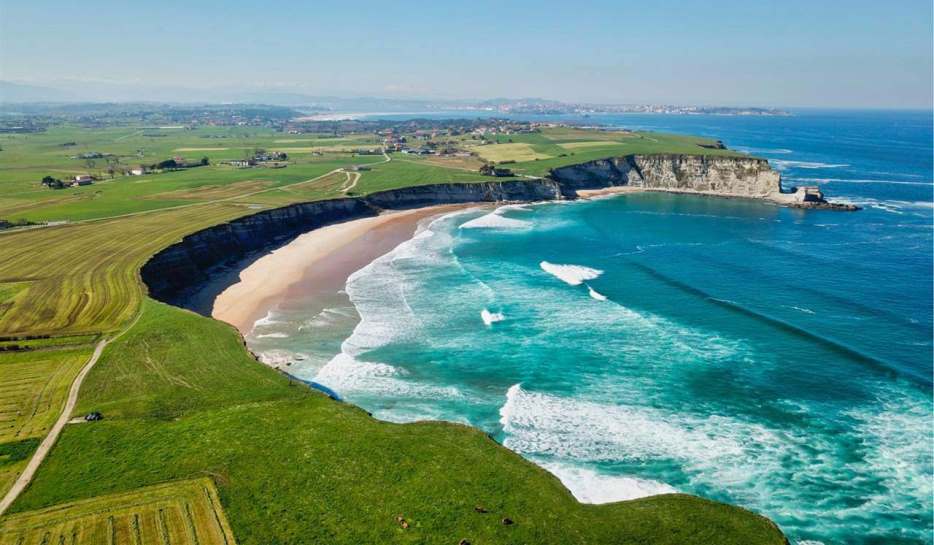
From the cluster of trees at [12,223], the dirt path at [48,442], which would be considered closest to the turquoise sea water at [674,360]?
the dirt path at [48,442]

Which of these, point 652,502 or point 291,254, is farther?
point 291,254

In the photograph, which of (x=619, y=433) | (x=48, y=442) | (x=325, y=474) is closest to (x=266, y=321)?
(x=48, y=442)

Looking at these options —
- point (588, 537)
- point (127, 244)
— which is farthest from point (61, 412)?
point (127, 244)

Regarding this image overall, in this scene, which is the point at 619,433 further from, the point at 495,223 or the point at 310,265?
the point at 495,223

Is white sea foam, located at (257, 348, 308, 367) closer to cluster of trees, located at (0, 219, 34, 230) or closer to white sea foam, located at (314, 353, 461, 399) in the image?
white sea foam, located at (314, 353, 461, 399)

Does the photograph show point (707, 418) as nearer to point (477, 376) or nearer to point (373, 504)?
point (477, 376)

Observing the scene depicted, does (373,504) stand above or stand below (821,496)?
above

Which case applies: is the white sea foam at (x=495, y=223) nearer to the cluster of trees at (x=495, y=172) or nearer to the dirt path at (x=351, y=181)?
the cluster of trees at (x=495, y=172)
